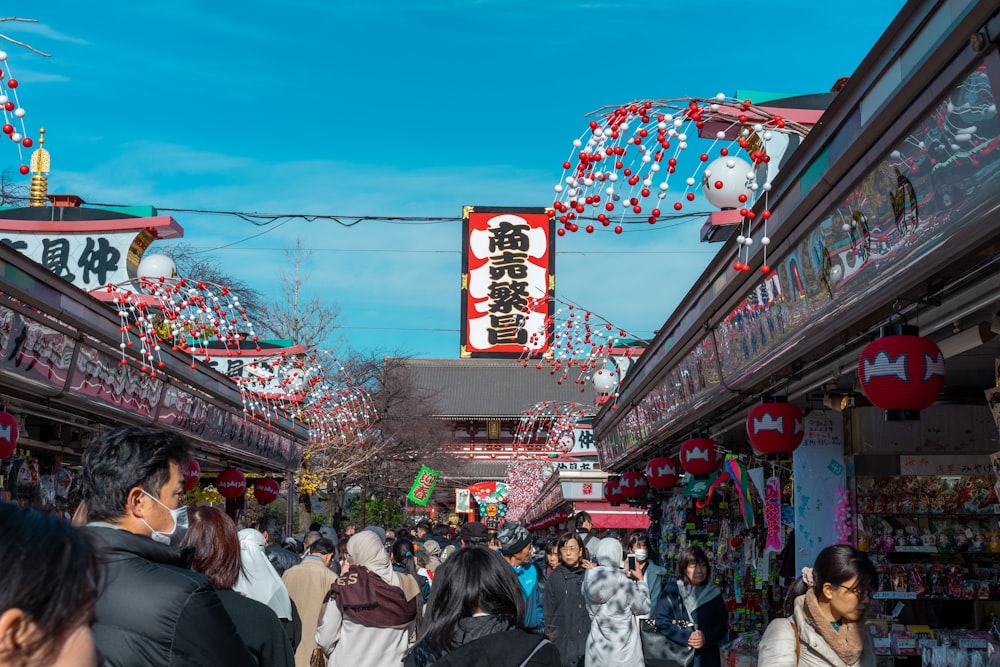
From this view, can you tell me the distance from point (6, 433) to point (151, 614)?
20.5 feet

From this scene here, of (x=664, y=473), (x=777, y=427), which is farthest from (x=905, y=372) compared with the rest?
(x=664, y=473)

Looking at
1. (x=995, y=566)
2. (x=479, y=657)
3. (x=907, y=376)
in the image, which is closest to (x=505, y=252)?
(x=995, y=566)

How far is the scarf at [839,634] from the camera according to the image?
170 inches

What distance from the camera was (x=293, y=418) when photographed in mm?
20797

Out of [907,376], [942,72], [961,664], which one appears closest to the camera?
[942,72]

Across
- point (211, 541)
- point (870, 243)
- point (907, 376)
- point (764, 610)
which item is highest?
point (870, 243)

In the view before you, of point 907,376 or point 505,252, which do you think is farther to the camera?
point 505,252

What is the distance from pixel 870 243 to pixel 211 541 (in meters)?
3.25

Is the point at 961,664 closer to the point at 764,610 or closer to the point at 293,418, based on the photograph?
the point at 764,610

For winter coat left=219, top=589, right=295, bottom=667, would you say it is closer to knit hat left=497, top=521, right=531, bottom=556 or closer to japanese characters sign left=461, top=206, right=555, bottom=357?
knit hat left=497, top=521, right=531, bottom=556

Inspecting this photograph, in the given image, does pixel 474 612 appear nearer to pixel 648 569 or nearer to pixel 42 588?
pixel 42 588

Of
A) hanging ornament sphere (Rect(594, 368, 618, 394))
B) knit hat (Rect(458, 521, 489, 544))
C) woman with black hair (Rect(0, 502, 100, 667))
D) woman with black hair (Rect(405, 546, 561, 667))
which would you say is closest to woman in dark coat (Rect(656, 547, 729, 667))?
knit hat (Rect(458, 521, 489, 544))

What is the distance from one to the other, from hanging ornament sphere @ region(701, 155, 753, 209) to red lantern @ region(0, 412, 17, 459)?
5.58 meters

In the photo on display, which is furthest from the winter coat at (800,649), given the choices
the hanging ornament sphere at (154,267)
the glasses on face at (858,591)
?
the hanging ornament sphere at (154,267)
